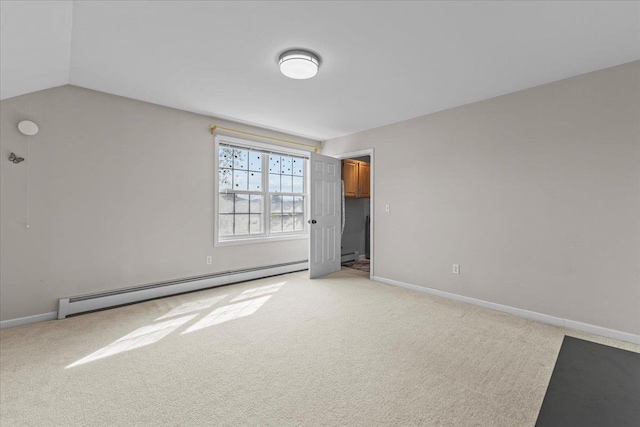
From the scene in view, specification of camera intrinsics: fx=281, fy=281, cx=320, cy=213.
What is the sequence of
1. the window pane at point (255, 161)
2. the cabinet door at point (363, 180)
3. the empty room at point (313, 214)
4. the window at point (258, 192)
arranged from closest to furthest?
the empty room at point (313, 214) < the window at point (258, 192) < the window pane at point (255, 161) < the cabinet door at point (363, 180)

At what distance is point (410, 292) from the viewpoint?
391cm

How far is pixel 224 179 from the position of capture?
4320mm

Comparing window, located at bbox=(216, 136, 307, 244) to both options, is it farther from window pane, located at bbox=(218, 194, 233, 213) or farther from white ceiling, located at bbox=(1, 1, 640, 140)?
white ceiling, located at bbox=(1, 1, 640, 140)

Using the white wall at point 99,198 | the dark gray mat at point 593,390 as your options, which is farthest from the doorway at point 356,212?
the dark gray mat at point 593,390

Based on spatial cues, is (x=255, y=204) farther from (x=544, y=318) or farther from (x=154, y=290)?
(x=544, y=318)

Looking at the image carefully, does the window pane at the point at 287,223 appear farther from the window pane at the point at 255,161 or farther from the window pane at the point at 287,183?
the window pane at the point at 255,161

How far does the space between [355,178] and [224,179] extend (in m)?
2.62

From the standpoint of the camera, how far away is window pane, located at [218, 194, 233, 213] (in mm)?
4285

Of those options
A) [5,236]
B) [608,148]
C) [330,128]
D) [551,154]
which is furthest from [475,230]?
[5,236]

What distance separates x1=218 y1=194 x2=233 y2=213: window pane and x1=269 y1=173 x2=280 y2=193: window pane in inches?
29.1

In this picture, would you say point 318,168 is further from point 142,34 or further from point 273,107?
point 142,34

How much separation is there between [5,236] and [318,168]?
375cm

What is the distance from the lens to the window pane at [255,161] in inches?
181

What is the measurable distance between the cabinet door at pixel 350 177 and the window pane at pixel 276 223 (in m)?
1.43
